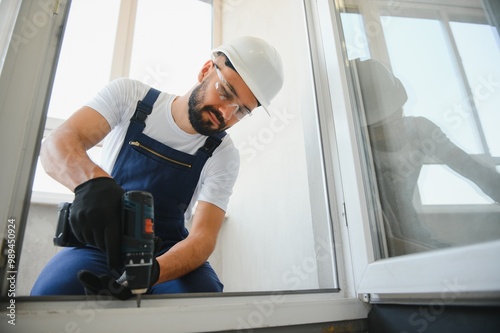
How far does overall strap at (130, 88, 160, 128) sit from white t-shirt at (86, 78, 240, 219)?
0.07 feet

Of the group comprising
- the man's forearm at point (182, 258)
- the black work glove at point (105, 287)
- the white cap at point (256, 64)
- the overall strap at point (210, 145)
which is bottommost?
the black work glove at point (105, 287)

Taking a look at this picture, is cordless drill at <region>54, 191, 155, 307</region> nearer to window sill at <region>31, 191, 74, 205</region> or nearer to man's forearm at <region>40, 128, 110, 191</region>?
man's forearm at <region>40, 128, 110, 191</region>

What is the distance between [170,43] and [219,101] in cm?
164

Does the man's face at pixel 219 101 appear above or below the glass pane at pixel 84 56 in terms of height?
below

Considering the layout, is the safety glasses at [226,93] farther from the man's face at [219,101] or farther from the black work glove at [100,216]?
the black work glove at [100,216]

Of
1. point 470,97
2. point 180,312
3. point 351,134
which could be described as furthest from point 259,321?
point 470,97

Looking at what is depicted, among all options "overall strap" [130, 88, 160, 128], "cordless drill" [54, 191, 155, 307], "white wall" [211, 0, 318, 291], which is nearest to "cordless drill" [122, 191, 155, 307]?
"cordless drill" [54, 191, 155, 307]

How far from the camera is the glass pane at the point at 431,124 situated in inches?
25.4

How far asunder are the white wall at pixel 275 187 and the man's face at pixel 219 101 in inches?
11.6

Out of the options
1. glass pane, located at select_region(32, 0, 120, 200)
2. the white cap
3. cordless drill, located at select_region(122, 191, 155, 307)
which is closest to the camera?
cordless drill, located at select_region(122, 191, 155, 307)

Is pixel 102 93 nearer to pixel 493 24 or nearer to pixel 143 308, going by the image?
pixel 143 308

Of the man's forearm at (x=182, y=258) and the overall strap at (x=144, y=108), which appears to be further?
the overall strap at (x=144, y=108)

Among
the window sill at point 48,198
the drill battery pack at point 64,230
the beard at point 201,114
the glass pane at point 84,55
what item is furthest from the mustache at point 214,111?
the glass pane at point 84,55

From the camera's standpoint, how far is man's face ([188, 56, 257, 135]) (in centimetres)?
113
